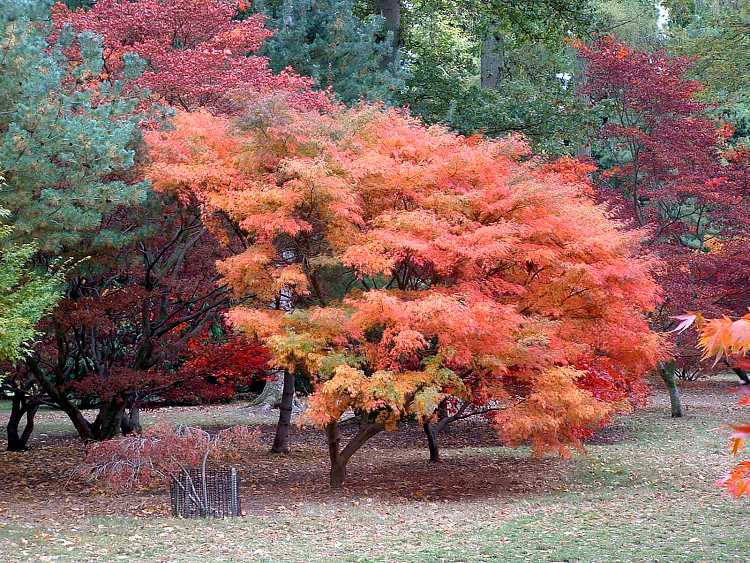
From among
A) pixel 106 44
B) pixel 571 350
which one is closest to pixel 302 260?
pixel 571 350

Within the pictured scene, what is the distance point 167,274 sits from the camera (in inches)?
588

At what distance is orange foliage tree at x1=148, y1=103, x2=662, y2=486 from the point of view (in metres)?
10.7

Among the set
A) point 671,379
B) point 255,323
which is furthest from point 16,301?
point 671,379

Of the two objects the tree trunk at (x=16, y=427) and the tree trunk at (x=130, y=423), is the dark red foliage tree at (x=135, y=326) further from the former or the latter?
the tree trunk at (x=16, y=427)

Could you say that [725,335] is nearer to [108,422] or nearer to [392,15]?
[108,422]

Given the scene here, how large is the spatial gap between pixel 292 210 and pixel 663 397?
1902 cm

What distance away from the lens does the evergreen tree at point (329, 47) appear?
2028 cm

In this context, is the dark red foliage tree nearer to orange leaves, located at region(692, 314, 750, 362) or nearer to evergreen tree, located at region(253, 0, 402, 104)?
evergreen tree, located at region(253, 0, 402, 104)

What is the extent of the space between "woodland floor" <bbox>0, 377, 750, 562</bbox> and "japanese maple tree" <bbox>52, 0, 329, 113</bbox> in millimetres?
5976

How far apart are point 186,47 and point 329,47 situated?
4.26 metres

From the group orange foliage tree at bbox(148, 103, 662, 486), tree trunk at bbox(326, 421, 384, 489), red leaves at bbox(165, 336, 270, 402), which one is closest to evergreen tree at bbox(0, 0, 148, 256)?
orange foliage tree at bbox(148, 103, 662, 486)

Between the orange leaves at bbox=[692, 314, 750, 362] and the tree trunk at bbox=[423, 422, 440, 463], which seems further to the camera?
the tree trunk at bbox=[423, 422, 440, 463]

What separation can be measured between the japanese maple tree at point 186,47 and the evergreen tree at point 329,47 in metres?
2.39

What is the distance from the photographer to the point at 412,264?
11852 millimetres
